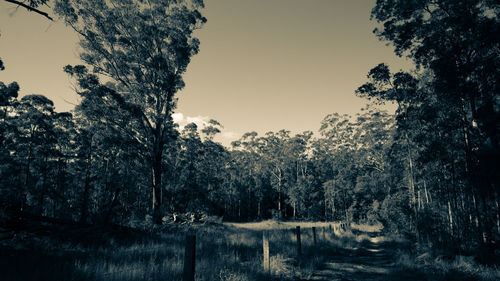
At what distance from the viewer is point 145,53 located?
48.8 feet

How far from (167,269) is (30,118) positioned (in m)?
28.6

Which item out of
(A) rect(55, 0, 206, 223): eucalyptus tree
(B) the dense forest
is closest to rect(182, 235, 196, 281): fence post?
(B) the dense forest

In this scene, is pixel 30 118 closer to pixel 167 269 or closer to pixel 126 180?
pixel 126 180

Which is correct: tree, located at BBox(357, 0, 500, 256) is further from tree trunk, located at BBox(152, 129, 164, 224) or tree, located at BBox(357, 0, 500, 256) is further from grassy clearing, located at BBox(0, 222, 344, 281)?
tree trunk, located at BBox(152, 129, 164, 224)

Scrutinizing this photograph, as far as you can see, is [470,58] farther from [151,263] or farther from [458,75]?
[151,263]

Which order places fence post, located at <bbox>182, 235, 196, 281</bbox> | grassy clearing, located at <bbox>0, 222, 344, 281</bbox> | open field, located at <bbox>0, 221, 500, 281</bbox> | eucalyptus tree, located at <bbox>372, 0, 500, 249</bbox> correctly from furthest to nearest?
eucalyptus tree, located at <bbox>372, 0, 500, 249</bbox> → open field, located at <bbox>0, 221, 500, 281</bbox> → grassy clearing, located at <bbox>0, 222, 344, 281</bbox> → fence post, located at <bbox>182, 235, 196, 281</bbox>

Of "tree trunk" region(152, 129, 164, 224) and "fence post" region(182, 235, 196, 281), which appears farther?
"tree trunk" region(152, 129, 164, 224)

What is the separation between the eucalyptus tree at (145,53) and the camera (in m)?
13.8

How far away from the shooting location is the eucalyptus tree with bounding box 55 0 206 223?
13.8 metres

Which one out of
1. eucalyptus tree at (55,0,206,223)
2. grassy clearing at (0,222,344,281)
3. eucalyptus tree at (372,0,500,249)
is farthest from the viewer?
eucalyptus tree at (55,0,206,223)

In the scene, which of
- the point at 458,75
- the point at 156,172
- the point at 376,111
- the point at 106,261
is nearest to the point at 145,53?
the point at 156,172

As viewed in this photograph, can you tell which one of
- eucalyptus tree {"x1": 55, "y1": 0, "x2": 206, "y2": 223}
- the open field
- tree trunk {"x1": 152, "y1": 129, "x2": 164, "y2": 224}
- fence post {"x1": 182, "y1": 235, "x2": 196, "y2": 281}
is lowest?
the open field

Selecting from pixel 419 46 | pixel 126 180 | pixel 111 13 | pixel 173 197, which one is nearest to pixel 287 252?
pixel 419 46

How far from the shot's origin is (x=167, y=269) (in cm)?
478
